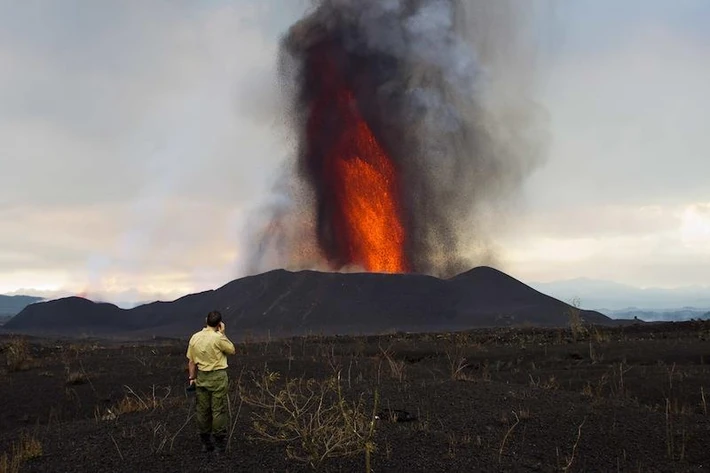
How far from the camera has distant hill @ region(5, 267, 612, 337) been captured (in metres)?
53.3

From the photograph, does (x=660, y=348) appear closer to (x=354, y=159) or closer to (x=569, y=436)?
(x=569, y=436)

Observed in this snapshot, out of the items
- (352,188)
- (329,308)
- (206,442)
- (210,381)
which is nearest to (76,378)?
(206,442)

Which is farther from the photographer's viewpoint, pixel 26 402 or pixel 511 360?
pixel 511 360

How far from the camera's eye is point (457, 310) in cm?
5703

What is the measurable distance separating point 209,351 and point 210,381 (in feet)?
1.40

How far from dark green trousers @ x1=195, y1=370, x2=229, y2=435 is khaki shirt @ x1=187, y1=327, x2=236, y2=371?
0.10 m

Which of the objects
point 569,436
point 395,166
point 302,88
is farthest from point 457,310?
point 569,436

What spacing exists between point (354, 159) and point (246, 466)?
5951cm

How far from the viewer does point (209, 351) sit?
8.91 meters

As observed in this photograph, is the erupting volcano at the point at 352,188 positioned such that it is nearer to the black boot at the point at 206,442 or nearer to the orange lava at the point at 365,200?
the orange lava at the point at 365,200

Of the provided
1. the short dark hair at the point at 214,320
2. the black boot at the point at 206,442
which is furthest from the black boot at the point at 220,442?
the short dark hair at the point at 214,320

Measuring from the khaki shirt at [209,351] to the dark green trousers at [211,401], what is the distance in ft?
0.34

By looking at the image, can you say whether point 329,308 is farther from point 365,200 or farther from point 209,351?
point 209,351

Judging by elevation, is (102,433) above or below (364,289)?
below
